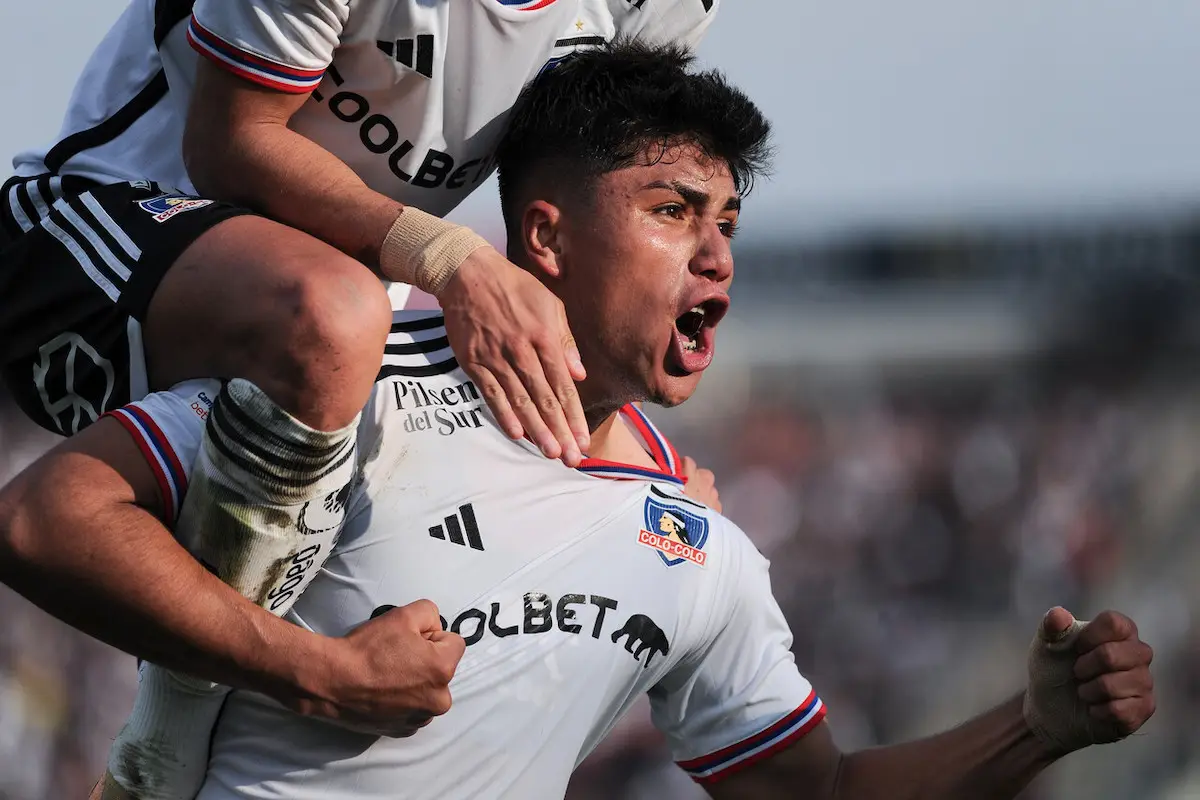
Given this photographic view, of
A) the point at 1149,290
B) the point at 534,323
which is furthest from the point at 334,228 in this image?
the point at 1149,290

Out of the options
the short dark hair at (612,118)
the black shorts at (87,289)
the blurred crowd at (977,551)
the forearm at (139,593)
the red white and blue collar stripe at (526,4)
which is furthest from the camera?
the blurred crowd at (977,551)

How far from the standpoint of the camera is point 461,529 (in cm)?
282

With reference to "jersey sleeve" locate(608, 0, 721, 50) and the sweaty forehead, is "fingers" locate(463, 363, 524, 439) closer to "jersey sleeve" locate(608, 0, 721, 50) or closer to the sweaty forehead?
the sweaty forehead

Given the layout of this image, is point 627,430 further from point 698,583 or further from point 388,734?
point 388,734

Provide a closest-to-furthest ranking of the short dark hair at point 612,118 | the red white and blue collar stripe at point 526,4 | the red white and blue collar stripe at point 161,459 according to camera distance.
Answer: the red white and blue collar stripe at point 161,459 → the red white and blue collar stripe at point 526,4 → the short dark hair at point 612,118

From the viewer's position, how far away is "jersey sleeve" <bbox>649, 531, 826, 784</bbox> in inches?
130

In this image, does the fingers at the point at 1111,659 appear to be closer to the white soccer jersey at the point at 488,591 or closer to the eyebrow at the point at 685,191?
the white soccer jersey at the point at 488,591

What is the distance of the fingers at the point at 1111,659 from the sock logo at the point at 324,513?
1496mm

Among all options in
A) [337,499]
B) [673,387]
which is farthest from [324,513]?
[673,387]

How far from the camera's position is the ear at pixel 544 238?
3.07m

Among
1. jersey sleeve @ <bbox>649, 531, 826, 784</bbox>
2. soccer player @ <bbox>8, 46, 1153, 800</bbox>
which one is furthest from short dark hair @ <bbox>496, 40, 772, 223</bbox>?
jersey sleeve @ <bbox>649, 531, 826, 784</bbox>

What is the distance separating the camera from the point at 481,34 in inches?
112

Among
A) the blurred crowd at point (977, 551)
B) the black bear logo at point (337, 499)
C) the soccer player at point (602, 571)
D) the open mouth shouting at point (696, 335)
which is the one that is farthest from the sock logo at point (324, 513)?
the blurred crowd at point (977, 551)

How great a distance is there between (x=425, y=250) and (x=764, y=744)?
4.85 ft
